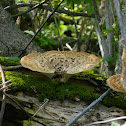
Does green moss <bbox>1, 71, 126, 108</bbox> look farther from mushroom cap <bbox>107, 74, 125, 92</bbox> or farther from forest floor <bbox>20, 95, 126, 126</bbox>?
mushroom cap <bbox>107, 74, 125, 92</bbox>

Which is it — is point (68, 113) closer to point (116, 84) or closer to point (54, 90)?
point (54, 90)

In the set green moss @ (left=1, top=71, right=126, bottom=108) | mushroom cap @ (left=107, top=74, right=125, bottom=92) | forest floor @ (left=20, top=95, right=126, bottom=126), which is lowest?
forest floor @ (left=20, top=95, right=126, bottom=126)

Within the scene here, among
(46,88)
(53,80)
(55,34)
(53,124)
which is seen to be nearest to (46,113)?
(53,124)

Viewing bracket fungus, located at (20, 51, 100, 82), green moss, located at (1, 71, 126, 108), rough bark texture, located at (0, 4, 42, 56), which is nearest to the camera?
green moss, located at (1, 71, 126, 108)

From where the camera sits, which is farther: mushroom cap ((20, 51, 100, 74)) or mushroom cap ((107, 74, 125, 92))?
mushroom cap ((20, 51, 100, 74))

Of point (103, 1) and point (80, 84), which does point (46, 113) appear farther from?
point (103, 1)

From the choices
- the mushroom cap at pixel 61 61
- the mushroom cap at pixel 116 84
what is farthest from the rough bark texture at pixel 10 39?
the mushroom cap at pixel 116 84

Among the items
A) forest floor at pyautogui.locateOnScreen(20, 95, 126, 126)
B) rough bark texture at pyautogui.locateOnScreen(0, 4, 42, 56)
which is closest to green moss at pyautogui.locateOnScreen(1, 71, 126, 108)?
forest floor at pyautogui.locateOnScreen(20, 95, 126, 126)
